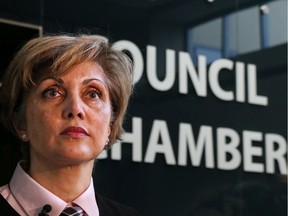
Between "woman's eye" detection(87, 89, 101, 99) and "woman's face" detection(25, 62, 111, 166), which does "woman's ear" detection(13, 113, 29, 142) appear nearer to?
"woman's face" detection(25, 62, 111, 166)

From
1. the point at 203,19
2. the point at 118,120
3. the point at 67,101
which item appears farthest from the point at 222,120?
the point at 67,101

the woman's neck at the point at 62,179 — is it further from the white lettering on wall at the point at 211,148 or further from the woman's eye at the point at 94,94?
the white lettering on wall at the point at 211,148

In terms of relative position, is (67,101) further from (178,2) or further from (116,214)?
(178,2)

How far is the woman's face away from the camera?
5.17 feet

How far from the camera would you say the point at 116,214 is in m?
1.80

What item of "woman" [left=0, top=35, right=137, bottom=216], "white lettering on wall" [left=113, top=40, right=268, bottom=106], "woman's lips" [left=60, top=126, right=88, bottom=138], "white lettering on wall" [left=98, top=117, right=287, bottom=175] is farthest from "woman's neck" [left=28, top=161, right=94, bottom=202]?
"white lettering on wall" [left=113, top=40, right=268, bottom=106]

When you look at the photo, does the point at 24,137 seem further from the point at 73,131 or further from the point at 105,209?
the point at 105,209

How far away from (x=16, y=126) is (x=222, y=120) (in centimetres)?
204

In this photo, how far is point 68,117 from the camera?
5.17ft

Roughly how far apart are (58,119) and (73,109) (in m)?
0.05

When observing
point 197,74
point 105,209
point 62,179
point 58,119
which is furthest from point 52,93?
point 197,74

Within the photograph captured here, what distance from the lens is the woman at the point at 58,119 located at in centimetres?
159

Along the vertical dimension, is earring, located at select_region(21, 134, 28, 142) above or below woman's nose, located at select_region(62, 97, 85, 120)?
below

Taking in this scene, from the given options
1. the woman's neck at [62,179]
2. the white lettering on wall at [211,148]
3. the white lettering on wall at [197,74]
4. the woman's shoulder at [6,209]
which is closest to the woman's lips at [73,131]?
the woman's neck at [62,179]
